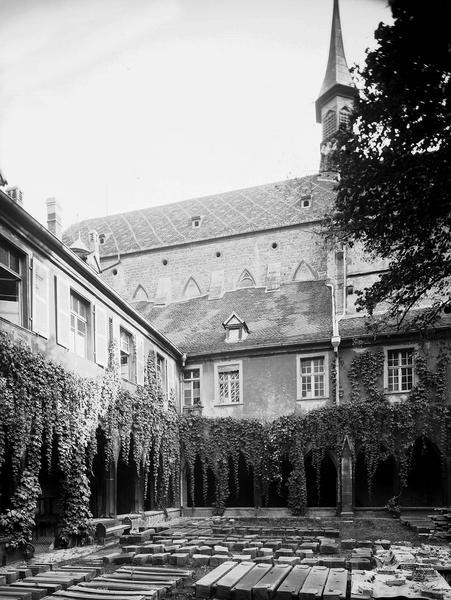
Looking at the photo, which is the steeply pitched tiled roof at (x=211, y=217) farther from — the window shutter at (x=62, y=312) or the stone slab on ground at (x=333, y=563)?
the stone slab on ground at (x=333, y=563)

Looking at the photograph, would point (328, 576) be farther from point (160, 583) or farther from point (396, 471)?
point (396, 471)

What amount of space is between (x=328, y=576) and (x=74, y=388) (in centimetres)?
792

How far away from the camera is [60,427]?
13.7m

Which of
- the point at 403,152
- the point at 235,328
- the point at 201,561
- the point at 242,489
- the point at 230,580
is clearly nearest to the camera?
the point at 230,580

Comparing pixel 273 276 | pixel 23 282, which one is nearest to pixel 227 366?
pixel 273 276

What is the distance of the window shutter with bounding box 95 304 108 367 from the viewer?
55.1ft

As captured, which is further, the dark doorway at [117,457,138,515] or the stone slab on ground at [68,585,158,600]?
the dark doorway at [117,457,138,515]

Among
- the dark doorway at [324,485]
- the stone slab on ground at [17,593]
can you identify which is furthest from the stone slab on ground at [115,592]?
the dark doorway at [324,485]

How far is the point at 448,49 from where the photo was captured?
7.24m

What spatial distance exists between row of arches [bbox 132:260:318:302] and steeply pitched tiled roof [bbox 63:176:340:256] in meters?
2.04

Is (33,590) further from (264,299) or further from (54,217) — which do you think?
(264,299)

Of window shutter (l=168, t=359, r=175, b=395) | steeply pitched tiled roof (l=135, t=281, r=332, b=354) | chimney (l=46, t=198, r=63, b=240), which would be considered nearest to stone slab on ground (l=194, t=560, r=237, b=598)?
chimney (l=46, t=198, r=63, b=240)

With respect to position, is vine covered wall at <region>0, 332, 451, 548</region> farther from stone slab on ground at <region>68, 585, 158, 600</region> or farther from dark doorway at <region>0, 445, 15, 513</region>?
stone slab on ground at <region>68, 585, 158, 600</region>

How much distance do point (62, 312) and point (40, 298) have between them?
3.51 feet
